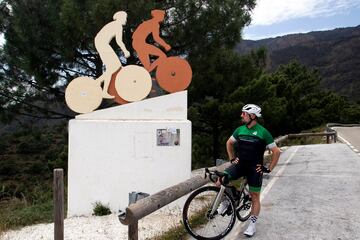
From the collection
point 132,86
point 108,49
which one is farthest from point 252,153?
point 108,49

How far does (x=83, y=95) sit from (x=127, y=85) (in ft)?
3.18

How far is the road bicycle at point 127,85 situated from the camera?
994 centimetres

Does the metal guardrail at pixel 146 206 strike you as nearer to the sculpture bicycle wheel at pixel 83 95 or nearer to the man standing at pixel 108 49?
the sculpture bicycle wheel at pixel 83 95

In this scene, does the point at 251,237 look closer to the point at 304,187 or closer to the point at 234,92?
the point at 304,187

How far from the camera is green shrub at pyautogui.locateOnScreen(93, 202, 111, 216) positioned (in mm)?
9477

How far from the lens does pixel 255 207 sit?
20.3ft

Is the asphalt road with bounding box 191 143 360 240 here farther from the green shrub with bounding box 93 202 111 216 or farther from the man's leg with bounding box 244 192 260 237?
the green shrub with bounding box 93 202 111 216

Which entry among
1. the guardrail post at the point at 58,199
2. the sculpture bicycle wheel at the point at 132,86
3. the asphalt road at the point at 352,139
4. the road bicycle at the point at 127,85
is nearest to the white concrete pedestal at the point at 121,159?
the road bicycle at the point at 127,85

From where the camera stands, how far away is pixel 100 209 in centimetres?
950

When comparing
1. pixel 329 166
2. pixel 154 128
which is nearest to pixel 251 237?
pixel 154 128

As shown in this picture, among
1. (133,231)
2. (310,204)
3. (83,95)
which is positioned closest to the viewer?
(133,231)

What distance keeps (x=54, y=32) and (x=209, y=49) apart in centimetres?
586

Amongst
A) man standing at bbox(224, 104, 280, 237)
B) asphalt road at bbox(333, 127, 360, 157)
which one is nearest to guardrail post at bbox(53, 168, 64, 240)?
man standing at bbox(224, 104, 280, 237)

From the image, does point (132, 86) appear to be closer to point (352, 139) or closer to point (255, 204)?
point (255, 204)
